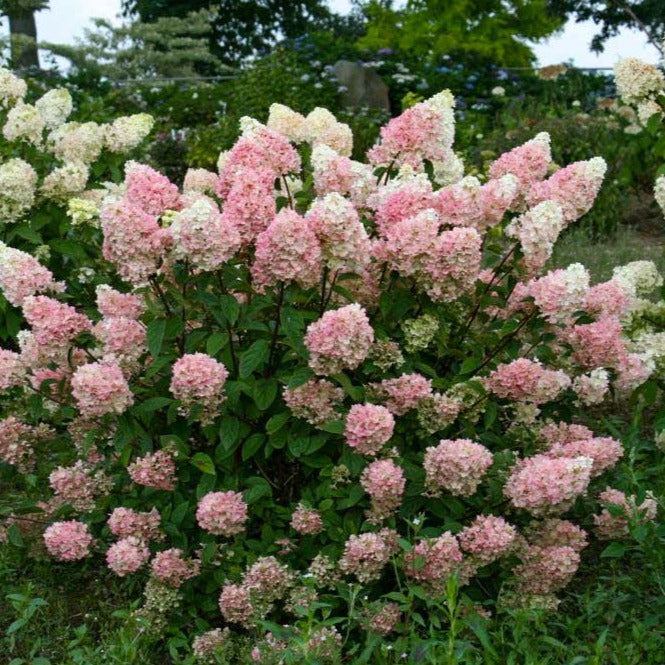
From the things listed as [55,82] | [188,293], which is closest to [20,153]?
[188,293]

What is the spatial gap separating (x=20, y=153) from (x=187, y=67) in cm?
2020

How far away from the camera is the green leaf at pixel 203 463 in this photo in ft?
11.8

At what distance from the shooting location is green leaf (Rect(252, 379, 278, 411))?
350 centimetres

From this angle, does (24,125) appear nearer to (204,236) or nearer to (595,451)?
(204,236)

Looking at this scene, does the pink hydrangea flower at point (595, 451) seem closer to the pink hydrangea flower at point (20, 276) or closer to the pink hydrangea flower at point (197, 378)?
the pink hydrangea flower at point (197, 378)

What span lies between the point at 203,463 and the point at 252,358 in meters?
0.45

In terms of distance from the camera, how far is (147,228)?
3.32 meters

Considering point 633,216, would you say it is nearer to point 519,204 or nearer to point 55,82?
point 519,204

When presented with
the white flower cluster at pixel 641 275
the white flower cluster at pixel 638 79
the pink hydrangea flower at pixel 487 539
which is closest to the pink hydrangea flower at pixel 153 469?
the pink hydrangea flower at pixel 487 539

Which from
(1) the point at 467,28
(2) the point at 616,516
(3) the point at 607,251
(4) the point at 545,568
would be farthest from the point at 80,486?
(1) the point at 467,28

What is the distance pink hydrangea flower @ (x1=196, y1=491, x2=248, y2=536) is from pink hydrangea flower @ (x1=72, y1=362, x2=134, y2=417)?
0.42 metres

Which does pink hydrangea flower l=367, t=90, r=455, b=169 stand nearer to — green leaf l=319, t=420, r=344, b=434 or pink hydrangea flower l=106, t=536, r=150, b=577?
green leaf l=319, t=420, r=344, b=434

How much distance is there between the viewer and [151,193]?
3611 mm

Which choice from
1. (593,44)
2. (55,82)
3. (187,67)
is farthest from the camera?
(187,67)
